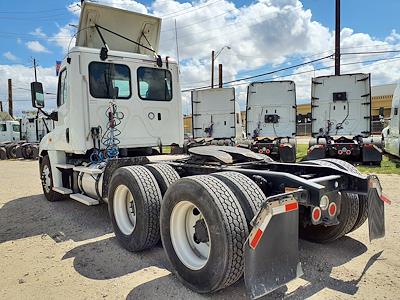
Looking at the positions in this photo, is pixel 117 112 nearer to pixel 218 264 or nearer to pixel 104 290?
pixel 104 290

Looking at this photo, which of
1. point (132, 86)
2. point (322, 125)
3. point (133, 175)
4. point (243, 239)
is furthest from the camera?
point (322, 125)

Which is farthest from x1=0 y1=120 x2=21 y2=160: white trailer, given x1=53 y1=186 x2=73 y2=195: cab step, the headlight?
the headlight

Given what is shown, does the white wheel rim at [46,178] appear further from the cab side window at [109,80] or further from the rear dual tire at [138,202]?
the rear dual tire at [138,202]

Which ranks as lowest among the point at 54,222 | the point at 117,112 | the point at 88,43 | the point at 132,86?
the point at 54,222

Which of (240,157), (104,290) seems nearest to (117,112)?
(240,157)

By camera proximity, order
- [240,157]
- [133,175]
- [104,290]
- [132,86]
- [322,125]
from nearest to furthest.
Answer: [104,290] < [133,175] < [240,157] < [132,86] < [322,125]

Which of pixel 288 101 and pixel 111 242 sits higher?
pixel 288 101

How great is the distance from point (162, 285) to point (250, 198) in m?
1.26

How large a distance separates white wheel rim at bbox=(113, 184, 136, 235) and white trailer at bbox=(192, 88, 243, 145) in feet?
41.9

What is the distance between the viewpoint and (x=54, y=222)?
19.9 ft

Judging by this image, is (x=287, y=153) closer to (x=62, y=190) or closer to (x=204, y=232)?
(x=62, y=190)

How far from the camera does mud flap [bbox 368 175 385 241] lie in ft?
11.5

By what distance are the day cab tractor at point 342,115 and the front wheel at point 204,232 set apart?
31.9 feet

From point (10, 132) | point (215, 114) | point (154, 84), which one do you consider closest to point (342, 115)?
point (215, 114)
